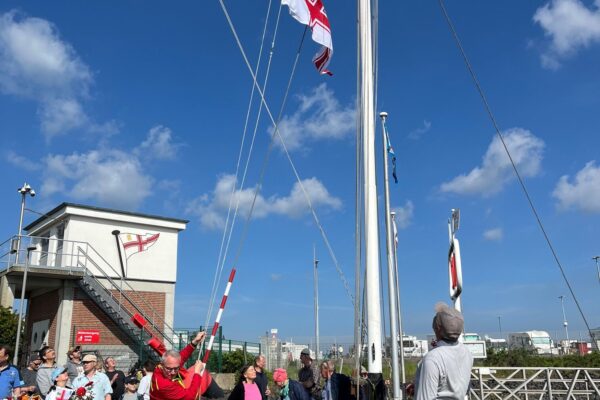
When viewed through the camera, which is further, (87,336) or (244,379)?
(87,336)

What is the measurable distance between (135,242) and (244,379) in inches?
786

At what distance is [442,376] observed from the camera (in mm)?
3412

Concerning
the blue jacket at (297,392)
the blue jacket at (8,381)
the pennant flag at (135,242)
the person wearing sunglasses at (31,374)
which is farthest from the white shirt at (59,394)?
the pennant flag at (135,242)

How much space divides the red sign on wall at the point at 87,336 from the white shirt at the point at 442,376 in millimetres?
21347

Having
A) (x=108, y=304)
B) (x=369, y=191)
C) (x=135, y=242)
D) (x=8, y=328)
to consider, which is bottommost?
(x=8, y=328)

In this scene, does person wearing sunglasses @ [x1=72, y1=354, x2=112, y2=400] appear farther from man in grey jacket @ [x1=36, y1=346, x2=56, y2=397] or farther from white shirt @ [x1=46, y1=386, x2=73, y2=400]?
man in grey jacket @ [x1=36, y1=346, x2=56, y2=397]

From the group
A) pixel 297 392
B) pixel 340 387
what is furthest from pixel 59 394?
pixel 340 387

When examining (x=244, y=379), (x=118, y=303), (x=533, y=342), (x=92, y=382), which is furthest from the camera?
(x=533, y=342)

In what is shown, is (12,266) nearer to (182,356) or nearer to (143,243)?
(143,243)

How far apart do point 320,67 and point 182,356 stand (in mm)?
5159

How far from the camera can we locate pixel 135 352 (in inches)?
907

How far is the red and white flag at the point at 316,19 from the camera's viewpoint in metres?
8.09

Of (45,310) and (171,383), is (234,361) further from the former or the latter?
(171,383)

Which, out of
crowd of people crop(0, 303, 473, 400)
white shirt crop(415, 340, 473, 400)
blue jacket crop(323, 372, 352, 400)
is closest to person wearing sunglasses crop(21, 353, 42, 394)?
crowd of people crop(0, 303, 473, 400)
